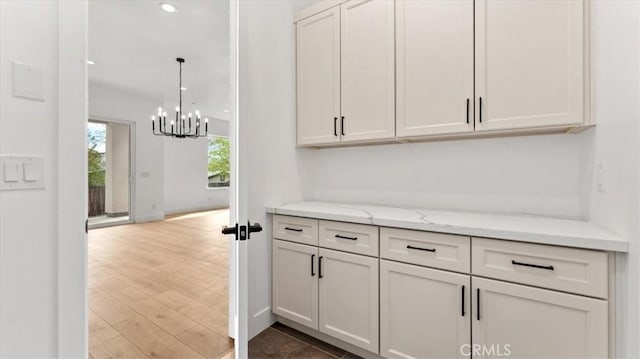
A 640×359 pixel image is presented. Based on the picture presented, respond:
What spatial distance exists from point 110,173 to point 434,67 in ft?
24.0

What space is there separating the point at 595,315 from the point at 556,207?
2.38 ft

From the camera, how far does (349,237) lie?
5.75 feet

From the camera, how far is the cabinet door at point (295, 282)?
6.20 ft

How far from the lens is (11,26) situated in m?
1.03

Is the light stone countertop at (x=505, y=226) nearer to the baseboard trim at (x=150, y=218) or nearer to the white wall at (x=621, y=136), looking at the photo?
the white wall at (x=621, y=136)

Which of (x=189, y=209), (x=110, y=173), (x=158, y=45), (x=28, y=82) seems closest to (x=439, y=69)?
(x=28, y=82)

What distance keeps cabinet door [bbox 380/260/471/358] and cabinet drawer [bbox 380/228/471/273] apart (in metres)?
0.04

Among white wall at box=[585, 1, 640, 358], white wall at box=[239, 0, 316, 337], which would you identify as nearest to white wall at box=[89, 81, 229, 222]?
white wall at box=[239, 0, 316, 337]

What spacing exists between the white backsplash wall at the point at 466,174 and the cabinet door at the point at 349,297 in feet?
2.28

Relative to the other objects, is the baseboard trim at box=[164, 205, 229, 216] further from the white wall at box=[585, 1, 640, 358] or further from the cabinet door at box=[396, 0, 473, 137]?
the white wall at box=[585, 1, 640, 358]

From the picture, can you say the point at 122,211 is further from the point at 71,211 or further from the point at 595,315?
the point at 595,315

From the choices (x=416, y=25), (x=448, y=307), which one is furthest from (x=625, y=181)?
(x=416, y=25)

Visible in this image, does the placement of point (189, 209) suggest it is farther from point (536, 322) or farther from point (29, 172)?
point (536, 322)

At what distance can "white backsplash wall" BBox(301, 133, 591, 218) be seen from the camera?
1668 millimetres
